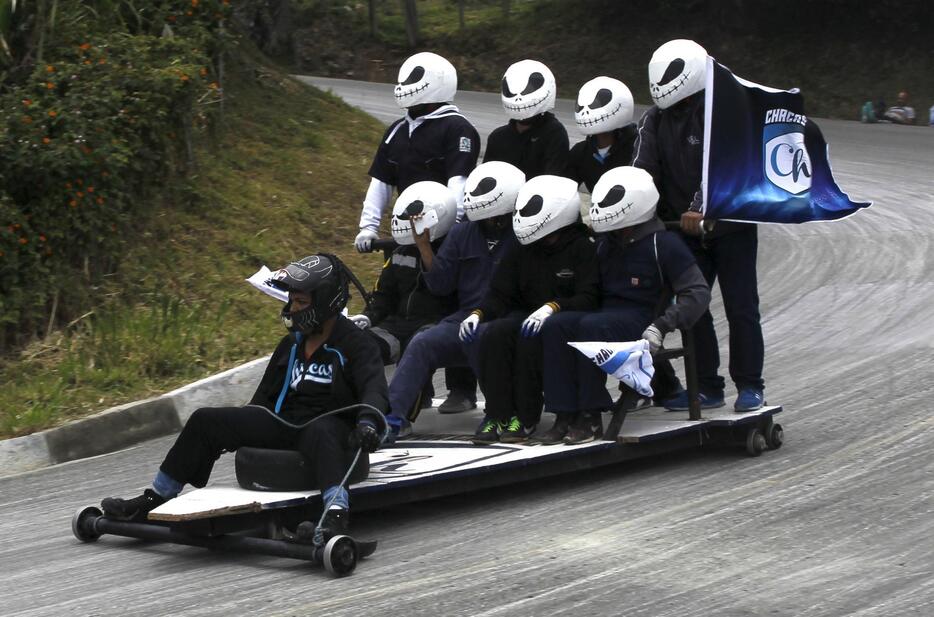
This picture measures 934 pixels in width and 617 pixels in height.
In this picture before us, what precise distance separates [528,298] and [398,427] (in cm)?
110

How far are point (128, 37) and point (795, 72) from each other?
22.1 metres

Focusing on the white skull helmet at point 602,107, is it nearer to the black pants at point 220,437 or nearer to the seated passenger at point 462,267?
the seated passenger at point 462,267

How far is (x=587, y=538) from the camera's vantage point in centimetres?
665

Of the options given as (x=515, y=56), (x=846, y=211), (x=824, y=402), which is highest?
(x=846, y=211)

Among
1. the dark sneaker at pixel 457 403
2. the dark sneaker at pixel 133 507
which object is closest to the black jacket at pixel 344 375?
the dark sneaker at pixel 133 507

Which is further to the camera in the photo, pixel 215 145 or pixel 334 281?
pixel 215 145

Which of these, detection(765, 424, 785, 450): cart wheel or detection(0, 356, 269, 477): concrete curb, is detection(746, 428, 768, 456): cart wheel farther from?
detection(0, 356, 269, 477): concrete curb

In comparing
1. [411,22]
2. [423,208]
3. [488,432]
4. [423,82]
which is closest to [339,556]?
[488,432]

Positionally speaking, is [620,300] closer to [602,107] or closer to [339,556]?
[602,107]

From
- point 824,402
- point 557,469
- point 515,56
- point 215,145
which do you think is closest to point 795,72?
point 515,56

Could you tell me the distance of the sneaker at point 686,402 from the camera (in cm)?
868

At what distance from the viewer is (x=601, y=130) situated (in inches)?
350

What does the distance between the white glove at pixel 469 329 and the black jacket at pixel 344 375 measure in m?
1.02

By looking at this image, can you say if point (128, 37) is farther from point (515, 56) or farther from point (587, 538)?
point (515, 56)
